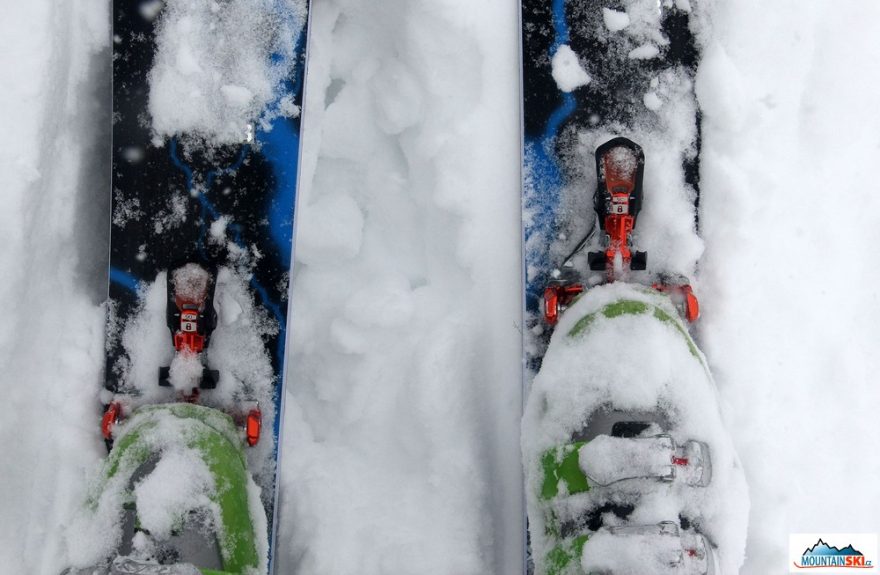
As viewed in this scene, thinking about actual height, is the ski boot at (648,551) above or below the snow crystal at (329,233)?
below

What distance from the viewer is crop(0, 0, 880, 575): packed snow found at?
68.0 inches

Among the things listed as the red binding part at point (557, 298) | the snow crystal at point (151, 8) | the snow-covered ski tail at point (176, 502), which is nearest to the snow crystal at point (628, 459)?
the red binding part at point (557, 298)

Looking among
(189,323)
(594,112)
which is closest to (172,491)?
(189,323)

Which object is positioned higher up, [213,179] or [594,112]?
[594,112]

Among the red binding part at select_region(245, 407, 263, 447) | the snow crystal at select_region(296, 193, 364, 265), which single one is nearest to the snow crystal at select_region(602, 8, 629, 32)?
the snow crystal at select_region(296, 193, 364, 265)

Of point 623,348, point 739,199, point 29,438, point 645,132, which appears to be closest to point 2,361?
point 29,438

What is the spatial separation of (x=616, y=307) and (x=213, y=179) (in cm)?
90

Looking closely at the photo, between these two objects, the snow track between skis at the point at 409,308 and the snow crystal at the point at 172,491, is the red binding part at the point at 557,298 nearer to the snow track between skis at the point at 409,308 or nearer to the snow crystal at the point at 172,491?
the snow track between skis at the point at 409,308

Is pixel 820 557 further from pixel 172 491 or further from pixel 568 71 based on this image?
pixel 172 491

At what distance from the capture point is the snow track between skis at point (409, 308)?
5.80 feet

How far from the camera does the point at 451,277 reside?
180 centimetres

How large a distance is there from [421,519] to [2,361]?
968mm

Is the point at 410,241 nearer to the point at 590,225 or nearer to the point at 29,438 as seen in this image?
the point at 590,225

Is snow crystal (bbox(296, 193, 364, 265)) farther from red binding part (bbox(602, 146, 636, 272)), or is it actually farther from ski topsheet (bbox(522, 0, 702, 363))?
red binding part (bbox(602, 146, 636, 272))
